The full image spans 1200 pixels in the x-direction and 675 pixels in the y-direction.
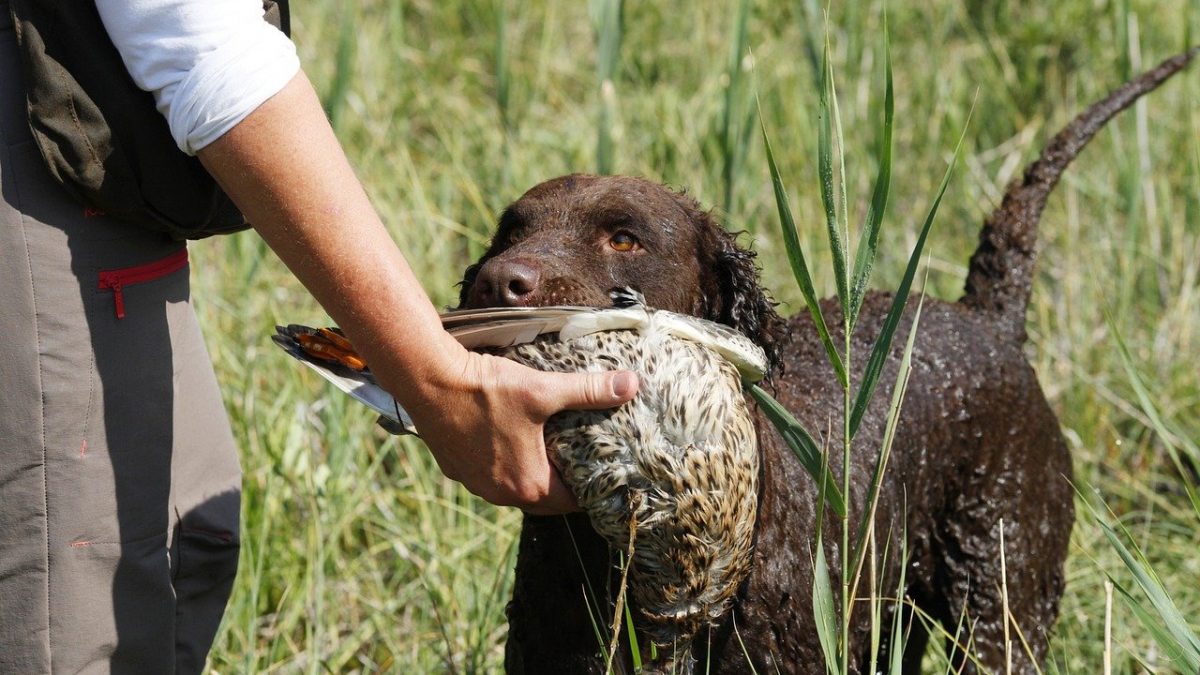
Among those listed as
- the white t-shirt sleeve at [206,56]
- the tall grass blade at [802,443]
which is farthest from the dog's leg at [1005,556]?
the white t-shirt sleeve at [206,56]

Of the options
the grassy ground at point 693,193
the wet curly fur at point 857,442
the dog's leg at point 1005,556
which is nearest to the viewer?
the wet curly fur at point 857,442

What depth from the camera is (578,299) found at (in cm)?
232

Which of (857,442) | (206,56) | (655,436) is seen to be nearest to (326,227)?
(206,56)

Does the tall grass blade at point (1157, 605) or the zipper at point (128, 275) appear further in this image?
the zipper at point (128, 275)

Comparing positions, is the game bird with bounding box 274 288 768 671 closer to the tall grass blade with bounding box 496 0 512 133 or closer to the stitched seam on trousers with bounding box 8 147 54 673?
the stitched seam on trousers with bounding box 8 147 54 673

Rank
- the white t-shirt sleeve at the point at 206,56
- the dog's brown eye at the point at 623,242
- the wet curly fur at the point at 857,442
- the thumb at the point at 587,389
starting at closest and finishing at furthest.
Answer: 1. the white t-shirt sleeve at the point at 206,56
2. the thumb at the point at 587,389
3. the wet curly fur at the point at 857,442
4. the dog's brown eye at the point at 623,242

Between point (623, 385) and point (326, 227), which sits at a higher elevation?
point (326, 227)

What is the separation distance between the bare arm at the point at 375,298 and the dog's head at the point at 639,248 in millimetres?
492

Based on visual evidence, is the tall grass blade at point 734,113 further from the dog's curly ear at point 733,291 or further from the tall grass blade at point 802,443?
the tall grass blade at point 802,443

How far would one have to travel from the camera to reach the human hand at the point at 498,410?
1.87 metres

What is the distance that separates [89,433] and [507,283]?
2.46 ft

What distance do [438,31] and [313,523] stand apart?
3.84 m

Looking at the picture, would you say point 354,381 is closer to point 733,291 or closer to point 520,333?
point 520,333

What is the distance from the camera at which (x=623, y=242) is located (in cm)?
260
